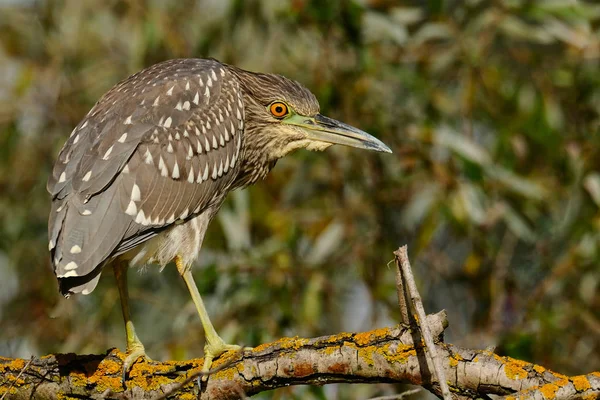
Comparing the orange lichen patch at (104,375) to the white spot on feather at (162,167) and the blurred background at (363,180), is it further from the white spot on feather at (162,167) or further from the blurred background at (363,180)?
the blurred background at (363,180)

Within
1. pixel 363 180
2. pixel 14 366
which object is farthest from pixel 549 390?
pixel 363 180

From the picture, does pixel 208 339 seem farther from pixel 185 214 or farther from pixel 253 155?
pixel 253 155

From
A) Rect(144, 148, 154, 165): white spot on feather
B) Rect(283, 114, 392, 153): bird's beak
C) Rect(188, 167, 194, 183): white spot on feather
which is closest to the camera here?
Rect(144, 148, 154, 165): white spot on feather

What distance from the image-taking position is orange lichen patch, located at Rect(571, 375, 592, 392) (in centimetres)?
245

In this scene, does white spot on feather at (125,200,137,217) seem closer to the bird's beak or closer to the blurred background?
the bird's beak

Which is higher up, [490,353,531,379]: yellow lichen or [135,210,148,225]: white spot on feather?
[135,210,148,225]: white spot on feather

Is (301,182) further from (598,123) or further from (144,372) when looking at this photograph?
(144,372)

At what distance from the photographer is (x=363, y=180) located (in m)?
5.03

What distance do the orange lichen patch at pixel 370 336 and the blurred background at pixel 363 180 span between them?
1.61m

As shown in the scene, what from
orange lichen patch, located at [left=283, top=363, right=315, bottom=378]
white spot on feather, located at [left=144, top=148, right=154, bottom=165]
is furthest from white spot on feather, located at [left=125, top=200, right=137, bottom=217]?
orange lichen patch, located at [left=283, top=363, right=315, bottom=378]

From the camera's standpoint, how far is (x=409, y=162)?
4.97 m

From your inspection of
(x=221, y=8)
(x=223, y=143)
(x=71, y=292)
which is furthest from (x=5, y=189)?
(x=71, y=292)

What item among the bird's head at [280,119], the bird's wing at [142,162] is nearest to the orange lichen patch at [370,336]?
the bird's wing at [142,162]

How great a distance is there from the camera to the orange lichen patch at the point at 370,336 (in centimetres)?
272
